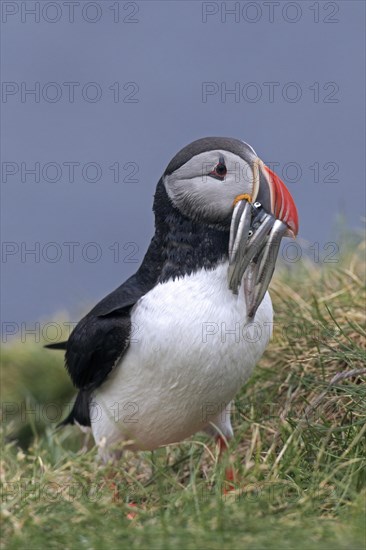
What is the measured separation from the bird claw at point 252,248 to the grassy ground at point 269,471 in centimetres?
55

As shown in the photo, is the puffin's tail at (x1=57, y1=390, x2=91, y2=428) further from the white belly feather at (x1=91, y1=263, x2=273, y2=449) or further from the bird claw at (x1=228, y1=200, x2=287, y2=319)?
the bird claw at (x1=228, y1=200, x2=287, y2=319)

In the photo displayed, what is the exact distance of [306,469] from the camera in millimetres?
4480

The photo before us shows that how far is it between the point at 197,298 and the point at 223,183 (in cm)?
47

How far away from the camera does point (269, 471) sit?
4.41 metres

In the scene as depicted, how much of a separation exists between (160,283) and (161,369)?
14.3 inches

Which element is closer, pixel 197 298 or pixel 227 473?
pixel 197 298

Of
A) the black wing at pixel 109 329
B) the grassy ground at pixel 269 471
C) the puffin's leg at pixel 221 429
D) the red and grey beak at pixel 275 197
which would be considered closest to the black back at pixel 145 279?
the black wing at pixel 109 329

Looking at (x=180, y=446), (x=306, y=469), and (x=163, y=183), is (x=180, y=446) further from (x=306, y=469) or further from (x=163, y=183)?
(x=163, y=183)

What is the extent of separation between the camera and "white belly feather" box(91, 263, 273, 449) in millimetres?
4328

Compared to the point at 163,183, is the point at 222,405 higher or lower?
lower

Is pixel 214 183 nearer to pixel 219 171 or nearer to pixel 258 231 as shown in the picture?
pixel 219 171

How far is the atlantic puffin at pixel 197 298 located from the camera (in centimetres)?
434

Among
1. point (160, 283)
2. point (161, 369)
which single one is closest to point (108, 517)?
point (161, 369)

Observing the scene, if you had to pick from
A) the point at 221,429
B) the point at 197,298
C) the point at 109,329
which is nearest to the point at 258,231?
the point at 197,298
